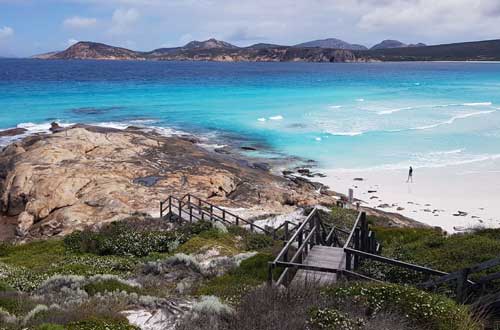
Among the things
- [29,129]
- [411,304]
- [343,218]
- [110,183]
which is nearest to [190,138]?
[29,129]

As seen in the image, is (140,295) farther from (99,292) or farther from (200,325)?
(200,325)

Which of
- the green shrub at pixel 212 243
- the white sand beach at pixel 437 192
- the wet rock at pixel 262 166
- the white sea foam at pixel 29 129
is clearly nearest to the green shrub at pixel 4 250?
the green shrub at pixel 212 243

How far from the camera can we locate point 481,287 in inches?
313

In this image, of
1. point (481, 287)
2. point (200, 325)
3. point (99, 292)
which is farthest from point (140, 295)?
point (481, 287)

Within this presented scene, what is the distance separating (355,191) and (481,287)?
2179 cm

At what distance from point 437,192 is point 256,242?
17.5 m

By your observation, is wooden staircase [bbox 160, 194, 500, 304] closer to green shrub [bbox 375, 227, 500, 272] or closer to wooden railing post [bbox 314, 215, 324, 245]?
wooden railing post [bbox 314, 215, 324, 245]

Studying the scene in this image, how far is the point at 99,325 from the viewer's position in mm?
6363

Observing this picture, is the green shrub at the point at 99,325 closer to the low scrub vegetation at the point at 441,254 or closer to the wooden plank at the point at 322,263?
the wooden plank at the point at 322,263

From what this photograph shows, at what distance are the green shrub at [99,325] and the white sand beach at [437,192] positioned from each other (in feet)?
64.7

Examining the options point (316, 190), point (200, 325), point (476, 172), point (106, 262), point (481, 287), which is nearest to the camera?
point (200, 325)

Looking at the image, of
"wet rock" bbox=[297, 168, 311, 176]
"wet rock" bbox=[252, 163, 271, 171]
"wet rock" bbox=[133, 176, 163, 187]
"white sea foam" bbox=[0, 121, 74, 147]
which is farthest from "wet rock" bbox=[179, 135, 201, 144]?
"wet rock" bbox=[133, 176, 163, 187]

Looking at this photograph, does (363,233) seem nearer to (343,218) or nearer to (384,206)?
(343,218)

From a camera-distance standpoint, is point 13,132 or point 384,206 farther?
point 13,132
